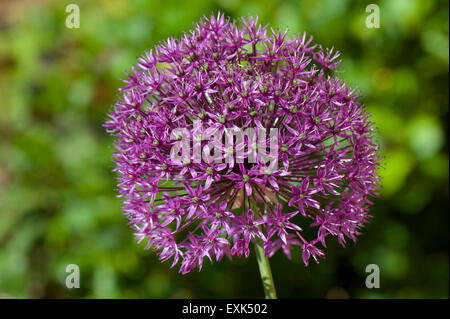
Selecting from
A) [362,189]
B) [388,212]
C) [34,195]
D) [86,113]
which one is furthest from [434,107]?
[34,195]

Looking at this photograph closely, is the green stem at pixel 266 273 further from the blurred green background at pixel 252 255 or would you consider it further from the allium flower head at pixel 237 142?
the blurred green background at pixel 252 255

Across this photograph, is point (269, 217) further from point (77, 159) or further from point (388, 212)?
point (77, 159)

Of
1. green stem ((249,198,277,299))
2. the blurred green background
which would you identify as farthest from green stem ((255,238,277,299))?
the blurred green background

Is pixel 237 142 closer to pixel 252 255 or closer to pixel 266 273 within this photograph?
pixel 266 273

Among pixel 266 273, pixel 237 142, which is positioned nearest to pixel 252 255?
pixel 266 273

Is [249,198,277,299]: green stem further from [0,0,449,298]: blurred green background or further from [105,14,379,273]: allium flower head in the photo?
[0,0,449,298]: blurred green background

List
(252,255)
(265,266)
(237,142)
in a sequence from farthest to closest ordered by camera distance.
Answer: (252,255), (265,266), (237,142)
